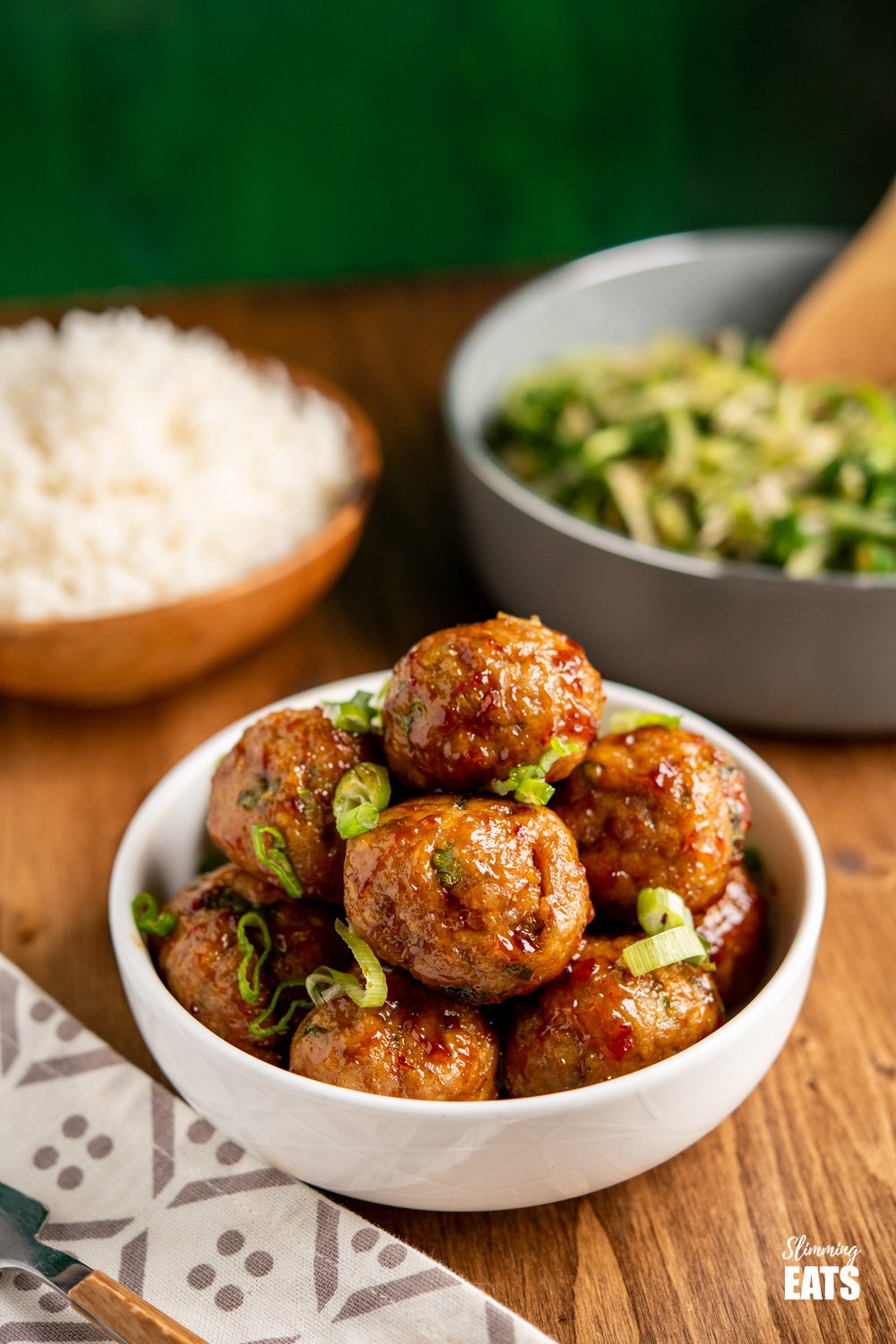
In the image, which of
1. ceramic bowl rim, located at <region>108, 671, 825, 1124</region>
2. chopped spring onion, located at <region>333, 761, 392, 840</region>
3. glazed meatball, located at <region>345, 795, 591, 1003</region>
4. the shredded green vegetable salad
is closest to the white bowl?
ceramic bowl rim, located at <region>108, 671, 825, 1124</region>

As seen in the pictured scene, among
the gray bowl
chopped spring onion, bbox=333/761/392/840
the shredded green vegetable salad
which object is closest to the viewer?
chopped spring onion, bbox=333/761/392/840

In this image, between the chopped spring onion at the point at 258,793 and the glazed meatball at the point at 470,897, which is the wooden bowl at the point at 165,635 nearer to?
the chopped spring onion at the point at 258,793

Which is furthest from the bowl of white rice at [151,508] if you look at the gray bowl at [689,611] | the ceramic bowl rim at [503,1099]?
the ceramic bowl rim at [503,1099]

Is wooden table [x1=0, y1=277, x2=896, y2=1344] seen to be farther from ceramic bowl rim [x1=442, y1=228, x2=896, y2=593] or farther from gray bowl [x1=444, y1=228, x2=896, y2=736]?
ceramic bowl rim [x1=442, y1=228, x2=896, y2=593]

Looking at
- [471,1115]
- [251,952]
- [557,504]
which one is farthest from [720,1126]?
[557,504]

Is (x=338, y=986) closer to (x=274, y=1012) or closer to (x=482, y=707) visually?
(x=274, y=1012)

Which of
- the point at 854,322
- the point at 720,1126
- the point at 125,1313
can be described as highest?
the point at 854,322

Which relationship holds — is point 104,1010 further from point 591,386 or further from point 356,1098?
point 591,386
